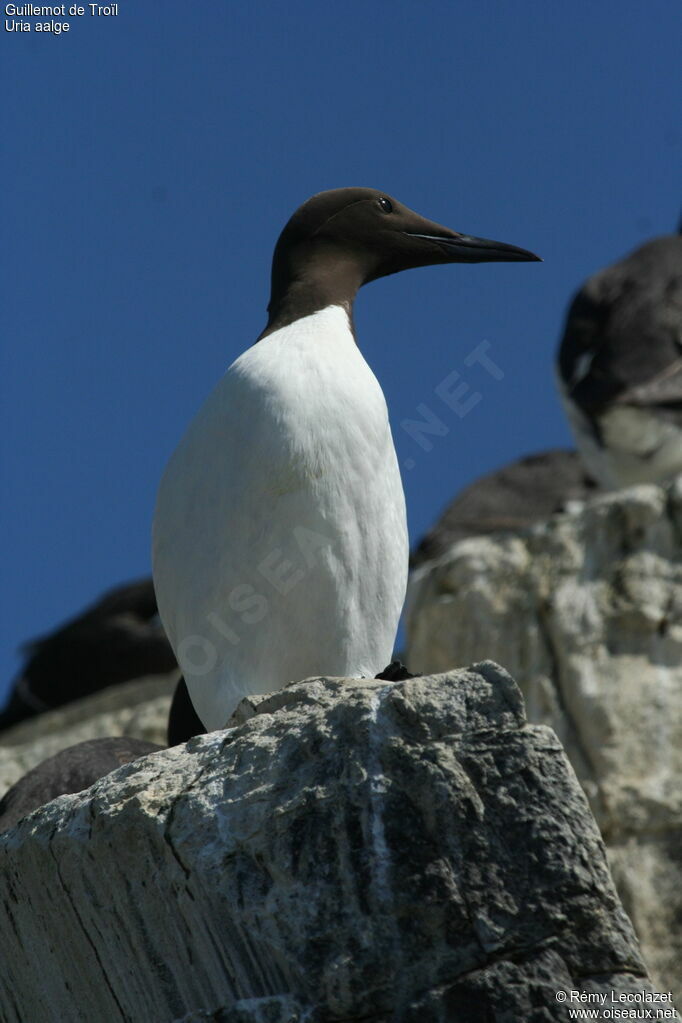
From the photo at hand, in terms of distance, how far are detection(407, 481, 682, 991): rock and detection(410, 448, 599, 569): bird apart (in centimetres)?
351

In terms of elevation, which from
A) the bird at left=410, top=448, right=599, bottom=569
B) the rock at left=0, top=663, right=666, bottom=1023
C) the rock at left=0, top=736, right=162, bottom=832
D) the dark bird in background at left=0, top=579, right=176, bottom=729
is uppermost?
the rock at left=0, top=663, right=666, bottom=1023

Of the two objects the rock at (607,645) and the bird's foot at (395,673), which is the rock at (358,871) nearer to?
the bird's foot at (395,673)

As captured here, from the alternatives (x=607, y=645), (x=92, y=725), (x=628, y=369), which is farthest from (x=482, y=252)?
(x=92, y=725)

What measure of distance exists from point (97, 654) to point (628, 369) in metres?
5.19

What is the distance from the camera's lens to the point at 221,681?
5.07 m

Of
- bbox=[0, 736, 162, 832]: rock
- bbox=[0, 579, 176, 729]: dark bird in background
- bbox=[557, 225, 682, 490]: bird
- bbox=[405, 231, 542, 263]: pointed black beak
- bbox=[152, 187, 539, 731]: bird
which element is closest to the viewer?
bbox=[152, 187, 539, 731]: bird

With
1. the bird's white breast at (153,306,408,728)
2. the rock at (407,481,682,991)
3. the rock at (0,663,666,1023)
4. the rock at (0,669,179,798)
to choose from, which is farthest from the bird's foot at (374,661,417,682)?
the rock at (0,669,179,798)

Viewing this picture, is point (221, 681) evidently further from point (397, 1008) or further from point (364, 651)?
point (397, 1008)

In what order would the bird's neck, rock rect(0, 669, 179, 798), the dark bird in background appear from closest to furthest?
the bird's neck
rock rect(0, 669, 179, 798)
the dark bird in background

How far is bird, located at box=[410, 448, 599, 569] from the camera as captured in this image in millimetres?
13109

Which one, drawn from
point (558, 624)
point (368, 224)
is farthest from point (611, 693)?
point (368, 224)

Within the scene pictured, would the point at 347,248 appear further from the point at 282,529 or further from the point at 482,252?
the point at 282,529

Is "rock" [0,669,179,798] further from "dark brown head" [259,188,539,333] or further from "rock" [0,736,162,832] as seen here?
"dark brown head" [259,188,539,333]

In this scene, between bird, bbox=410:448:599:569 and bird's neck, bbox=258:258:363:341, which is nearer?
bird's neck, bbox=258:258:363:341
